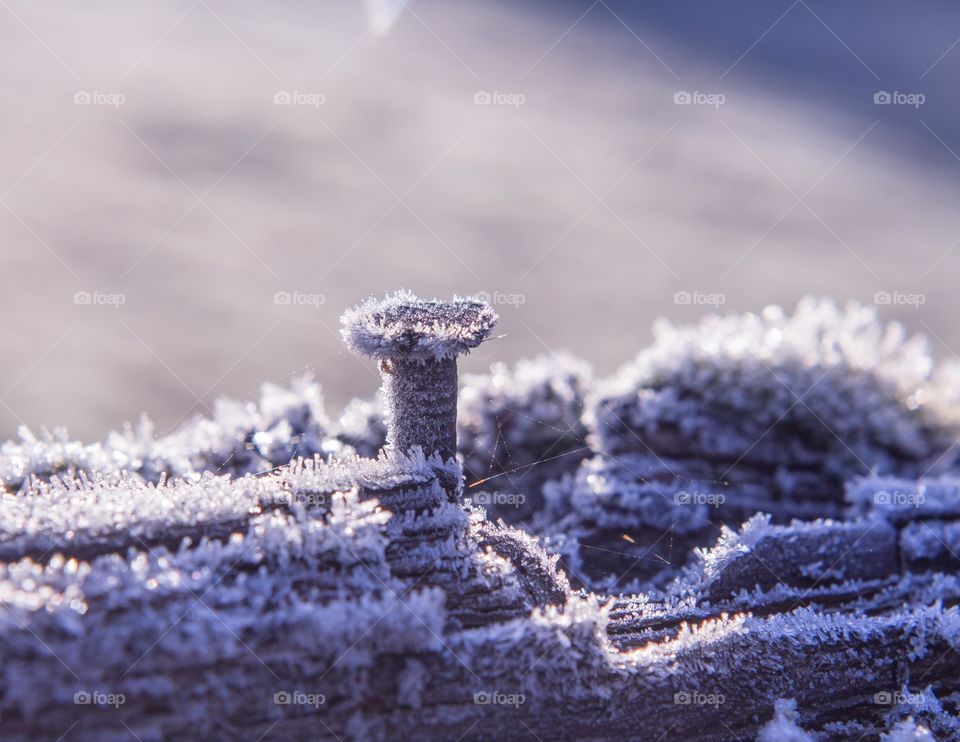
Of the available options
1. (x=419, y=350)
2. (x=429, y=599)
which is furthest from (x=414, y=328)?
(x=429, y=599)

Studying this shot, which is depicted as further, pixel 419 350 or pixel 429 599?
pixel 419 350

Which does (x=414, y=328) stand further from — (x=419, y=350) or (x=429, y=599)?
(x=429, y=599)

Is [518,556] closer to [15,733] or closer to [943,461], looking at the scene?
[15,733]

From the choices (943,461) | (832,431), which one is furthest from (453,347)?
(943,461)

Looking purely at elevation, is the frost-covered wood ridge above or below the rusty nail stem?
below

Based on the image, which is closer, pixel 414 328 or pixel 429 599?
pixel 429 599

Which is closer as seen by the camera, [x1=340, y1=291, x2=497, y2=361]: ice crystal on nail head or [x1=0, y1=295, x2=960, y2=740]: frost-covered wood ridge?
[x1=0, y1=295, x2=960, y2=740]: frost-covered wood ridge

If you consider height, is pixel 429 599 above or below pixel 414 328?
below

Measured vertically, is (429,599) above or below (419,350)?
below
